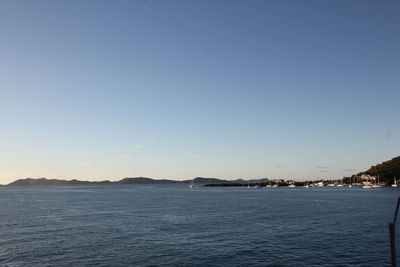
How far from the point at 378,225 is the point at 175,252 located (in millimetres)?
45003

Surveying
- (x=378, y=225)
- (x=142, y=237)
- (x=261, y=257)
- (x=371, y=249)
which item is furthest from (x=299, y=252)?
(x=378, y=225)

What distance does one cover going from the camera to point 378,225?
2488 inches

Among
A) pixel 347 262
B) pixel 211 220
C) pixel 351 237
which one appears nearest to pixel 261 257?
pixel 347 262

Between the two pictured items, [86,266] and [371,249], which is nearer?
[86,266]

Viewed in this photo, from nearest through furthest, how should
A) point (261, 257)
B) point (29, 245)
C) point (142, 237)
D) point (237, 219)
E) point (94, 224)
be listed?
point (261, 257), point (29, 245), point (142, 237), point (94, 224), point (237, 219)

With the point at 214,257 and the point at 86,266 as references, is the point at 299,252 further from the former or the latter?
the point at 86,266

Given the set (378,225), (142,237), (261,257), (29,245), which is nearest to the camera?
(261,257)

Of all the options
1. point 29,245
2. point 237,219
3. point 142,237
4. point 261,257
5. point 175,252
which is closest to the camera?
point 261,257

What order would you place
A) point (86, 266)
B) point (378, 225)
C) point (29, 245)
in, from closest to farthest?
1. point (86, 266)
2. point (29, 245)
3. point (378, 225)

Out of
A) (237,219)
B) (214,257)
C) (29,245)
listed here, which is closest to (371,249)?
(214,257)

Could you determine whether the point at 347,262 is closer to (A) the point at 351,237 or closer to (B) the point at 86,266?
(A) the point at 351,237

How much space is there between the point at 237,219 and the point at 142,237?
28447mm

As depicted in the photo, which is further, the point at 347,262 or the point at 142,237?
the point at 142,237

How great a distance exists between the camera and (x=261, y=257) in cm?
4016
